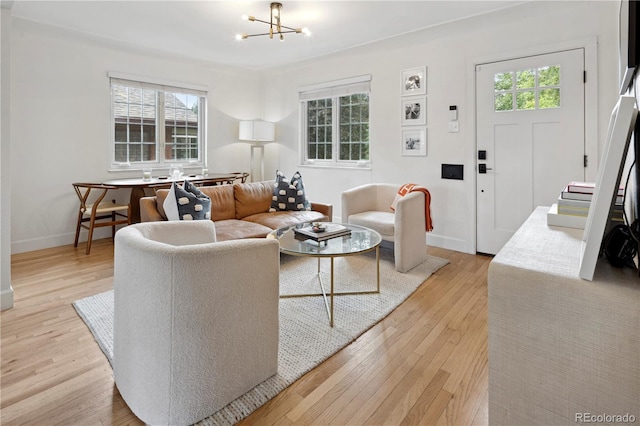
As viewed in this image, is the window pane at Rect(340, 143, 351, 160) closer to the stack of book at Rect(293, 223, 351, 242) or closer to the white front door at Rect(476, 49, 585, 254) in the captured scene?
the white front door at Rect(476, 49, 585, 254)

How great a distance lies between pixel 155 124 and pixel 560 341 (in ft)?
17.4

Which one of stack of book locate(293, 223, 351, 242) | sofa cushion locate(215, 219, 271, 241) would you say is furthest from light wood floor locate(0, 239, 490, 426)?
sofa cushion locate(215, 219, 271, 241)

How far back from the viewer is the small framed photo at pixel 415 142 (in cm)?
418

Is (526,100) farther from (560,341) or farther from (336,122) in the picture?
(560,341)

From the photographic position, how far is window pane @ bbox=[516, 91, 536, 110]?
3.40 m

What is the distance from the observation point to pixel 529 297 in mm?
995

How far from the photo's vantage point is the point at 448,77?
393 cm

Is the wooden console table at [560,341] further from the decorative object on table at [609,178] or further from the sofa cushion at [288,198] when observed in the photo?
the sofa cushion at [288,198]

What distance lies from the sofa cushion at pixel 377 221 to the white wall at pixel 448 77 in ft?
2.70

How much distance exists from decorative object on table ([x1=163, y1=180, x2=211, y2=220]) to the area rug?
81cm

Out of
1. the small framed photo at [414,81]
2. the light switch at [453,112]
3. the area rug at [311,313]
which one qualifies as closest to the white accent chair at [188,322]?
the area rug at [311,313]

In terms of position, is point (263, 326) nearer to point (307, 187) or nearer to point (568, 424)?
point (568, 424)

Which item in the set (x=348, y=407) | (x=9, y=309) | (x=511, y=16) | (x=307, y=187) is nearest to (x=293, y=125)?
(x=307, y=187)

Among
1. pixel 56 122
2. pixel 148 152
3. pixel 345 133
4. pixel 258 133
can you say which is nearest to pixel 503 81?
pixel 345 133
